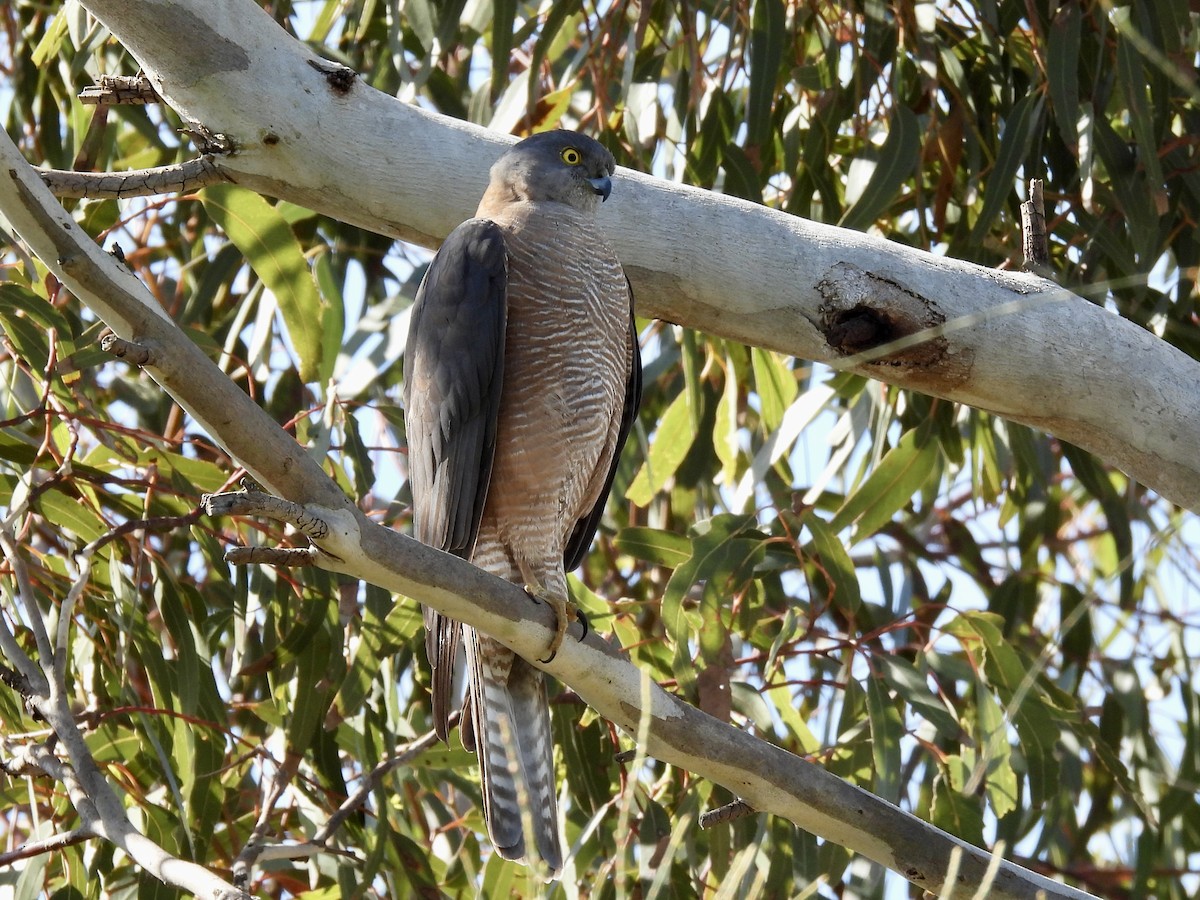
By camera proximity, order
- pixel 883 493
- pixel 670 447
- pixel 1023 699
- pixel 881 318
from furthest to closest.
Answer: pixel 670 447 → pixel 883 493 → pixel 1023 699 → pixel 881 318

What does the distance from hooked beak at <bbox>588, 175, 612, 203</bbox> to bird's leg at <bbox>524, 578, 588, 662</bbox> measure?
31.6 inches

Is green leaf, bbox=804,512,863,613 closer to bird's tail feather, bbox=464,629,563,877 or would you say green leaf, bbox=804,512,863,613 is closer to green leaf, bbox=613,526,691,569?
green leaf, bbox=613,526,691,569

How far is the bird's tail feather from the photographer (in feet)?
9.02

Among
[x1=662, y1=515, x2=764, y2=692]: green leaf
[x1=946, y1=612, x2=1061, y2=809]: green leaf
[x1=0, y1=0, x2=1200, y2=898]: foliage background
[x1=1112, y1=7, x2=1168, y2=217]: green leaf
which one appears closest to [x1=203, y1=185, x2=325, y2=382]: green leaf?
[x1=0, y1=0, x2=1200, y2=898]: foliage background

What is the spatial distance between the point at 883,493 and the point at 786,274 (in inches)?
34.6

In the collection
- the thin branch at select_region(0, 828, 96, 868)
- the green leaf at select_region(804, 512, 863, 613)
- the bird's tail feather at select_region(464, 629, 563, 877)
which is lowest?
the thin branch at select_region(0, 828, 96, 868)

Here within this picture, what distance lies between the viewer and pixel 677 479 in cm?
398

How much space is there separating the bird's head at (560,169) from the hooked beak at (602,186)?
0.07 feet

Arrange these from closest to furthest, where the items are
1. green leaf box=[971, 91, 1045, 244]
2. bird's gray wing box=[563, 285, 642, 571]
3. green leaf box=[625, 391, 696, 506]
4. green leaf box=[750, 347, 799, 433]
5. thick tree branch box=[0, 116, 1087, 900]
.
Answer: thick tree branch box=[0, 116, 1087, 900]
green leaf box=[971, 91, 1045, 244]
bird's gray wing box=[563, 285, 642, 571]
green leaf box=[750, 347, 799, 433]
green leaf box=[625, 391, 696, 506]

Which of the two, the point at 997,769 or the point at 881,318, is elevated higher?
the point at 881,318

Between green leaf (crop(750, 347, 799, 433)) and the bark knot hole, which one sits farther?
green leaf (crop(750, 347, 799, 433))

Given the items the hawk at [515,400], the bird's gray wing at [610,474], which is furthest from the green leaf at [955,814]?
the bird's gray wing at [610,474]

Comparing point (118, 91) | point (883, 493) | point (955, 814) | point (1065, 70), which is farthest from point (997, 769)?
point (118, 91)

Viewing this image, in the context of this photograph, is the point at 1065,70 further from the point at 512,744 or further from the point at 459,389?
the point at 512,744
